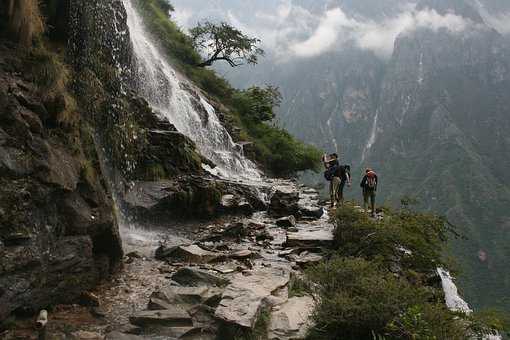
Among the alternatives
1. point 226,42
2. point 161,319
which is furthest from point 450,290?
point 226,42

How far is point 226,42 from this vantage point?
40.1 meters

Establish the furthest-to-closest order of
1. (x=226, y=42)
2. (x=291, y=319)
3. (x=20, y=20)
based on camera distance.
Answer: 1. (x=226, y=42)
2. (x=20, y=20)
3. (x=291, y=319)

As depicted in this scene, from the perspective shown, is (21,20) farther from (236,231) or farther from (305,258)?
(305,258)

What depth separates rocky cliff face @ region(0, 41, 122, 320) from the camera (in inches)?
234

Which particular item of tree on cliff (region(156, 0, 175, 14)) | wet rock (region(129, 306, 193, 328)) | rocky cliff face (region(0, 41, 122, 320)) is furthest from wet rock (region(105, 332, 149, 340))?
tree on cliff (region(156, 0, 175, 14))

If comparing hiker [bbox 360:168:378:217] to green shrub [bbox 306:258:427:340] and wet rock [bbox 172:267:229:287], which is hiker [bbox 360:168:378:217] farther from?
green shrub [bbox 306:258:427:340]

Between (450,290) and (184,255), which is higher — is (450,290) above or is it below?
below

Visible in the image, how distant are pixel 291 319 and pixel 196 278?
2.12 m

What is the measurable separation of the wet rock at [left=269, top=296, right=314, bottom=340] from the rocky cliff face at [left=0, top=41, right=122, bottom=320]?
304 centimetres

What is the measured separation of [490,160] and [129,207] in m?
177

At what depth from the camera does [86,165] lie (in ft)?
26.3

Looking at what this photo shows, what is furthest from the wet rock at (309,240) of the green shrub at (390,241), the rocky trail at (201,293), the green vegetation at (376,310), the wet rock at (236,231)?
the green vegetation at (376,310)

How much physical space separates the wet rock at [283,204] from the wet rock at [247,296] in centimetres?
804

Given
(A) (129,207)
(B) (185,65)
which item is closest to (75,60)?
(A) (129,207)
